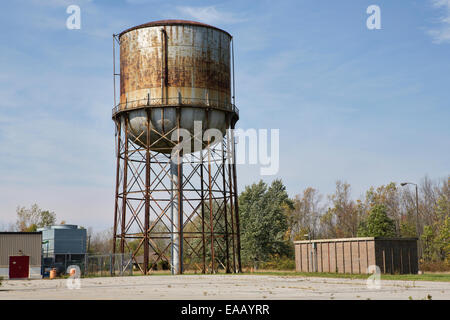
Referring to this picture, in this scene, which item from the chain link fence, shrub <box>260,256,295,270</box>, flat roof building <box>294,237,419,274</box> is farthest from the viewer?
shrub <box>260,256,295,270</box>

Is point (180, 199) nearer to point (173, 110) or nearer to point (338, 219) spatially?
point (173, 110)

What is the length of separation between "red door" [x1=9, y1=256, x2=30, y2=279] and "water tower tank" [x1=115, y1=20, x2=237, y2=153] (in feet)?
45.0

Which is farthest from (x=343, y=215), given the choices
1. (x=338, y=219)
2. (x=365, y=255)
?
(x=365, y=255)

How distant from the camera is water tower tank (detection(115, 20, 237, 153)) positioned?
127ft

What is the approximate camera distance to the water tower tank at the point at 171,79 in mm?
38688

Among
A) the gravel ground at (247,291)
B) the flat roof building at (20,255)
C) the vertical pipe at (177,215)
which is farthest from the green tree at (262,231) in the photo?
the gravel ground at (247,291)

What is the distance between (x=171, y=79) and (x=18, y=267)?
19.6 metres

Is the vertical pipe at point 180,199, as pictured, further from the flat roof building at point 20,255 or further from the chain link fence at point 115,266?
the flat roof building at point 20,255

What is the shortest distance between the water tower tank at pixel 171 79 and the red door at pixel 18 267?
13.7 metres

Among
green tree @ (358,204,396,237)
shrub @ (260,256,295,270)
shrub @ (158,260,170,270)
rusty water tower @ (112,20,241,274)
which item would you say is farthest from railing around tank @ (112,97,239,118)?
green tree @ (358,204,396,237)

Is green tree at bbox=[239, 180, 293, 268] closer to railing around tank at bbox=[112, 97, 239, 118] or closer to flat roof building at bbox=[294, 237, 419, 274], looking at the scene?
flat roof building at bbox=[294, 237, 419, 274]

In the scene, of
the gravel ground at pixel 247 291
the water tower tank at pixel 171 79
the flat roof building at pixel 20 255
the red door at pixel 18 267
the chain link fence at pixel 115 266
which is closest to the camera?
the gravel ground at pixel 247 291

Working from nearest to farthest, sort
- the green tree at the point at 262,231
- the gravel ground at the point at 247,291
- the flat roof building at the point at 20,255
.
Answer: the gravel ground at the point at 247,291
the flat roof building at the point at 20,255
the green tree at the point at 262,231
